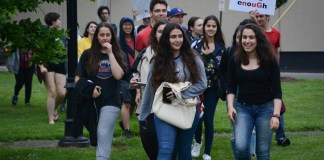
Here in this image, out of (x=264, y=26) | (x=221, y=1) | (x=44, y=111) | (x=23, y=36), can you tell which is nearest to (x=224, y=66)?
(x=264, y=26)

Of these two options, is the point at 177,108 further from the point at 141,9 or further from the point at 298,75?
the point at 298,75

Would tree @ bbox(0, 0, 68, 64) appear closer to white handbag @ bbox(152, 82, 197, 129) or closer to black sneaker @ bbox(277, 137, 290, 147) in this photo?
white handbag @ bbox(152, 82, 197, 129)

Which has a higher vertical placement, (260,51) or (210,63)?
(260,51)

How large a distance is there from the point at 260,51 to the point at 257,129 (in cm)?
78

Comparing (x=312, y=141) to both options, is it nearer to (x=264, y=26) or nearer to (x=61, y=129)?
(x=264, y=26)

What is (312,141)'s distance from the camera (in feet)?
37.0

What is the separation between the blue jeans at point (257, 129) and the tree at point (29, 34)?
268 centimetres

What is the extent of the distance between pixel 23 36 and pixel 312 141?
4.59 metres

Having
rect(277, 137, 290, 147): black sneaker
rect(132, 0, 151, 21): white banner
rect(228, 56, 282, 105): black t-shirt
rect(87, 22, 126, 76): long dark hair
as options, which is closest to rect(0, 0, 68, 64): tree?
rect(87, 22, 126, 76): long dark hair

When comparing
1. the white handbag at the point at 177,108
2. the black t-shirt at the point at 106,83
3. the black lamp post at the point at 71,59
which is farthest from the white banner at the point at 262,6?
the white handbag at the point at 177,108

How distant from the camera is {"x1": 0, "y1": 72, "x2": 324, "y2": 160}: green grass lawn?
10148 mm

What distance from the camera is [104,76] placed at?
338 inches

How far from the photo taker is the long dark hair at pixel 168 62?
7688 mm

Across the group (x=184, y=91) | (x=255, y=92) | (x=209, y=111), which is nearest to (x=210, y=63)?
(x=209, y=111)
